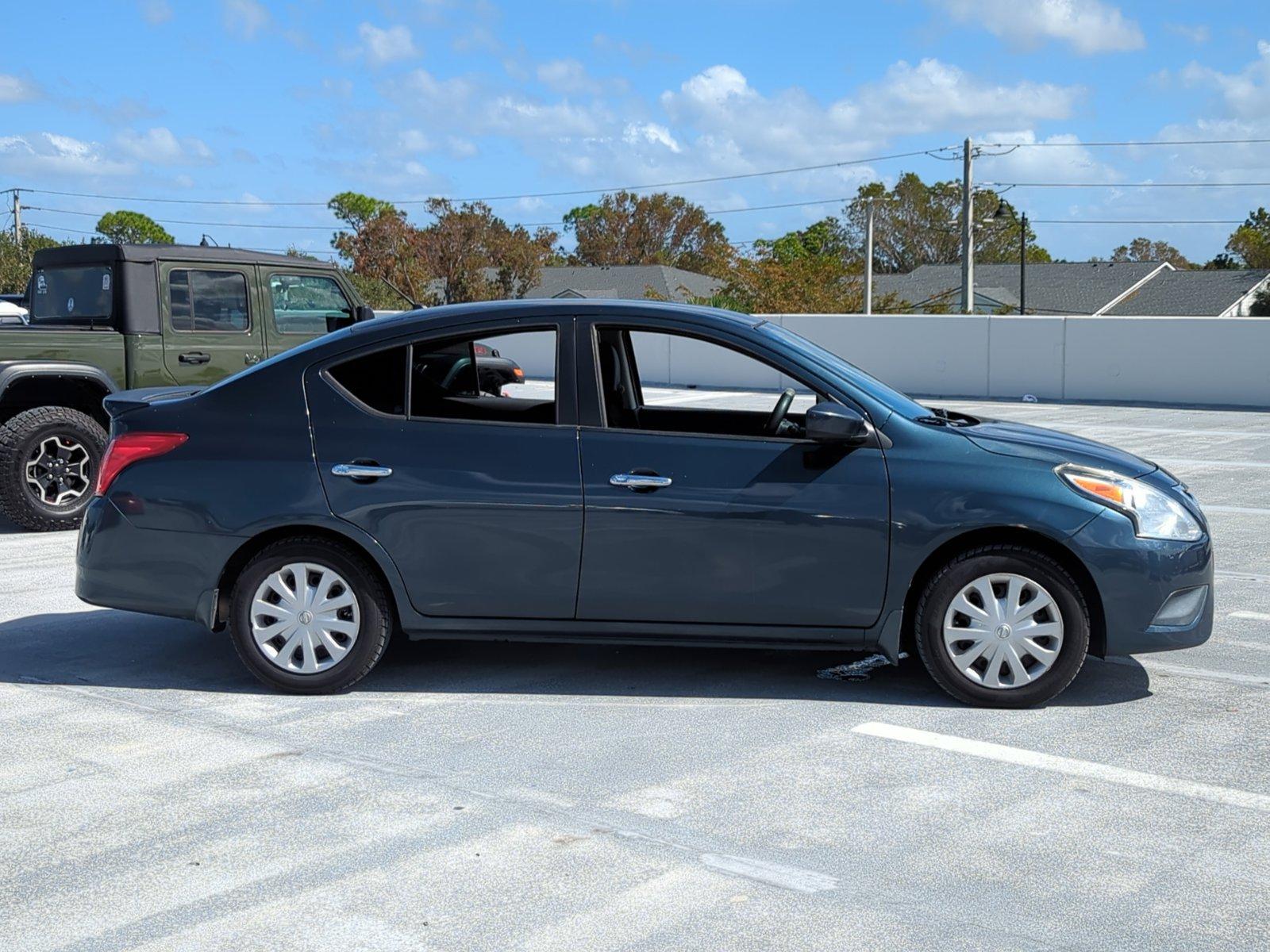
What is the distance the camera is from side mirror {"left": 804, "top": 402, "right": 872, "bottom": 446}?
5.61 meters

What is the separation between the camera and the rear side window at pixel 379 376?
6.05 m

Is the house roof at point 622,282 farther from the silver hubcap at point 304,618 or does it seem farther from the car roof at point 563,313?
the silver hubcap at point 304,618

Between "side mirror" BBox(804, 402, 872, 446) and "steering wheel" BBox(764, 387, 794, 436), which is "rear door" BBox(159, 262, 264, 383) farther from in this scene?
"side mirror" BBox(804, 402, 872, 446)

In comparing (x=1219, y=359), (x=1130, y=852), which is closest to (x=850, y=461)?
(x=1130, y=852)

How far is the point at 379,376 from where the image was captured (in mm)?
6055

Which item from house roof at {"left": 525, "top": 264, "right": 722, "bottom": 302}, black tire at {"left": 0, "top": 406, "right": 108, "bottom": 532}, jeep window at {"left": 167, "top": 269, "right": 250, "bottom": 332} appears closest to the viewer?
black tire at {"left": 0, "top": 406, "right": 108, "bottom": 532}

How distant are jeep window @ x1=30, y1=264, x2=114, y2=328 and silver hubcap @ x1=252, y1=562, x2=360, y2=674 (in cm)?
551

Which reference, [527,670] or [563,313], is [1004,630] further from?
[563,313]

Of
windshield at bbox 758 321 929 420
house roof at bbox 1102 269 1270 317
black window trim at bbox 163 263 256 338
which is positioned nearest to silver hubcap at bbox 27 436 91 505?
black window trim at bbox 163 263 256 338

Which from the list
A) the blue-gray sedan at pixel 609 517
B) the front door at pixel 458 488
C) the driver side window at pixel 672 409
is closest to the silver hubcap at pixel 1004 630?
the blue-gray sedan at pixel 609 517

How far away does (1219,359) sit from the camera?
920 inches

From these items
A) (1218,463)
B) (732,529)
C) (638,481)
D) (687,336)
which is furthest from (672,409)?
(1218,463)

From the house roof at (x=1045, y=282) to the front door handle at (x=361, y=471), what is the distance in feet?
206

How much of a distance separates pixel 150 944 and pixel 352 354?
2.97m
